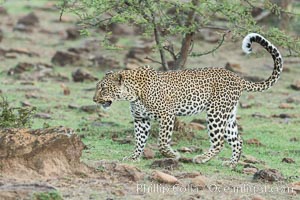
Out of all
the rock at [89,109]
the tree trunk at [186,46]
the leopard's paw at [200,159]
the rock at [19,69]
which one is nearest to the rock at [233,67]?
the rock at [19,69]

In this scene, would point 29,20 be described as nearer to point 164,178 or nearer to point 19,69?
→ point 19,69

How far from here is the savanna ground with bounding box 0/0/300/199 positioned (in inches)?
434

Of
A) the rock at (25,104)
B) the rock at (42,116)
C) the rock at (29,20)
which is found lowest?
the rock at (42,116)

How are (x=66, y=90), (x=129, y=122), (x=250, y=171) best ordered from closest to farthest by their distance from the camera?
(x=250, y=171), (x=129, y=122), (x=66, y=90)

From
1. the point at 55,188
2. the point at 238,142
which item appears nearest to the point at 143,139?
the point at 238,142

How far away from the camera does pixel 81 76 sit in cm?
2275

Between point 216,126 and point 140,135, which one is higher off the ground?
point 216,126

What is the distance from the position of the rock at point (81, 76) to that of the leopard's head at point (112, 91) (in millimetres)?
9223

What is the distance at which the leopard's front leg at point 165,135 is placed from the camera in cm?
1357

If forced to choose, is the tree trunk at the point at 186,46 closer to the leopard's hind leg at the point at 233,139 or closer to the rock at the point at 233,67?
the leopard's hind leg at the point at 233,139

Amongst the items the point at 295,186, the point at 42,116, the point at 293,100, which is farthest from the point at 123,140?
the point at 293,100

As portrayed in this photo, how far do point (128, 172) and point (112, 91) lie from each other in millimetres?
2428

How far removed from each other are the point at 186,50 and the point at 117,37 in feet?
46.8

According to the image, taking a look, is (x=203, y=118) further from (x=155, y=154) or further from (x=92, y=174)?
(x=92, y=174)
